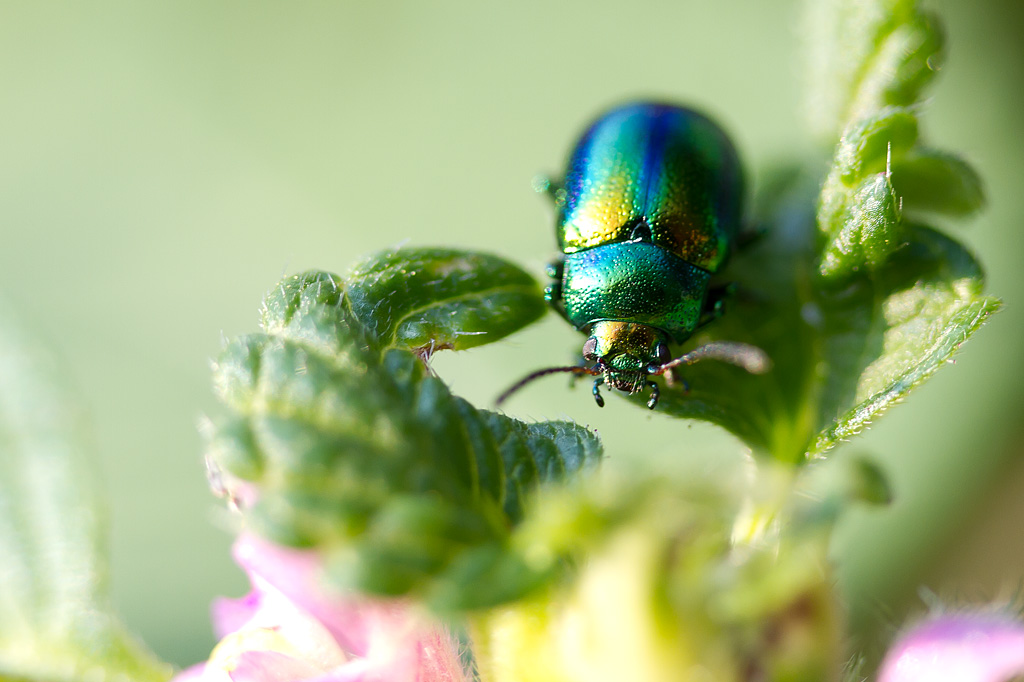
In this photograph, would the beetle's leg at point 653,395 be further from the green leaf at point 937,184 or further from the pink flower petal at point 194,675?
the pink flower petal at point 194,675

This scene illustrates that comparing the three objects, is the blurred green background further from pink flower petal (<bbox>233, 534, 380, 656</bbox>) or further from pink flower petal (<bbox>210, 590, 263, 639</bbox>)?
pink flower petal (<bbox>233, 534, 380, 656</bbox>)

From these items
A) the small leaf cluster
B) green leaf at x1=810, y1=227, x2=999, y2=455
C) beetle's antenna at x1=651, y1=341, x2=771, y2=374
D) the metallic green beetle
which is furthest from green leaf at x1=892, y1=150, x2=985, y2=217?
the metallic green beetle

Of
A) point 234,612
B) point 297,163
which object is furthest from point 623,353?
point 297,163

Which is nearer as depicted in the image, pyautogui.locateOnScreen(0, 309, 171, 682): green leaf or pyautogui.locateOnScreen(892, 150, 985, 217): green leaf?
pyautogui.locateOnScreen(892, 150, 985, 217): green leaf

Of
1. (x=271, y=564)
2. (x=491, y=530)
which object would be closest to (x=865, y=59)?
(x=491, y=530)

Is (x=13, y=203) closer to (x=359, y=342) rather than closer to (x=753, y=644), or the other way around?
(x=359, y=342)

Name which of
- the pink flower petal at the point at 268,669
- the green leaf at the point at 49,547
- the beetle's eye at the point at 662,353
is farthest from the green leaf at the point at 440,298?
the green leaf at the point at 49,547
